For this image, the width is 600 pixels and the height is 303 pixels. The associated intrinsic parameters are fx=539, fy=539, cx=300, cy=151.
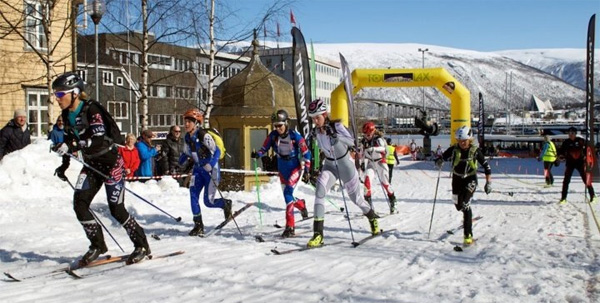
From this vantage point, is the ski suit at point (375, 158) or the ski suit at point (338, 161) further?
the ski suit at point (375, 158)

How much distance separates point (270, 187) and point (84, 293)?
951 centimetres

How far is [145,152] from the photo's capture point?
1304cm

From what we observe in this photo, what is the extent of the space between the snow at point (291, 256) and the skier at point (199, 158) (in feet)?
1.69

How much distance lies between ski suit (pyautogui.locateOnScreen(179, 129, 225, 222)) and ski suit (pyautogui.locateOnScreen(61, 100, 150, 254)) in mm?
2018

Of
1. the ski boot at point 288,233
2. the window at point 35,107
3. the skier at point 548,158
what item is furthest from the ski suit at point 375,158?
the window at point 35,107

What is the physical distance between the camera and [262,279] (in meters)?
5.66

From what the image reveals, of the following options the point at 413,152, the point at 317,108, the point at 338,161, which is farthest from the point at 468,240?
the point at 413,152

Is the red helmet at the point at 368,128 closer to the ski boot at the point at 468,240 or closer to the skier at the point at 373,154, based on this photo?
the skier at the point at 373,154

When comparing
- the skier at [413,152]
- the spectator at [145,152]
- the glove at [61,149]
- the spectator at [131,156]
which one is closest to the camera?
the glove at [61,149]

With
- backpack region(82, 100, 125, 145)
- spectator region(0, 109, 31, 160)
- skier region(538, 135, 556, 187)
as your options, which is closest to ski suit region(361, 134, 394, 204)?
backpack region(82, 100, 125, 145)

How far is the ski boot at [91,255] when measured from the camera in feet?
20.1

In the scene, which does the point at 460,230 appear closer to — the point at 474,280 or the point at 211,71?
the point at 474,280

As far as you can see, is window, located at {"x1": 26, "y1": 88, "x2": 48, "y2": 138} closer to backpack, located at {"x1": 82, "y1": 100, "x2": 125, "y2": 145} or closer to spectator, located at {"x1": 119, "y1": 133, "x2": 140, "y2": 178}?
spectator, located at {"x1": 119, "y1": 133, "x2": 140, "y2": 178}

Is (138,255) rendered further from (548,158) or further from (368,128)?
(548,158)
